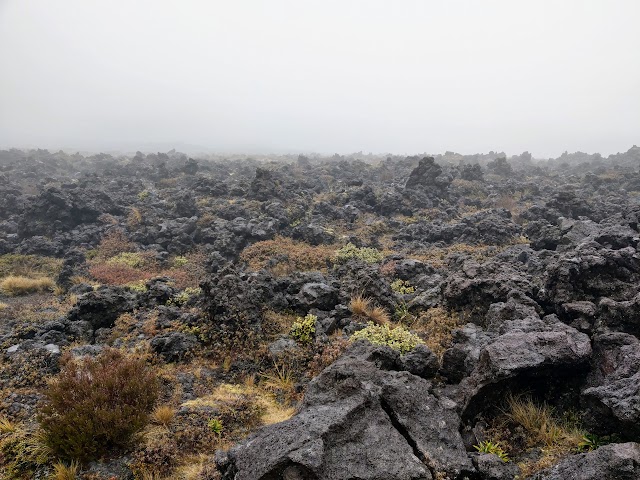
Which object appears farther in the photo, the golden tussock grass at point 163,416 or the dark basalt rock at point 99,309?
the dark basalt rock at point 99,309

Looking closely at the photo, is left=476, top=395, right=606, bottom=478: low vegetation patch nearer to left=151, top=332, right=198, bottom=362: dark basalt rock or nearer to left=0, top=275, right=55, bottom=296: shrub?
left=151, top=332, right=198, bottom=362: dark basalt rock

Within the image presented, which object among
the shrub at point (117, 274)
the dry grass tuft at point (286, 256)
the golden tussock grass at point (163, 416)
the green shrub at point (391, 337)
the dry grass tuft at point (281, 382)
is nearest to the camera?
the golden tussock grass at point (163, 416)

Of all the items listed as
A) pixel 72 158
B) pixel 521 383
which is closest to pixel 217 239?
pixel 521 383

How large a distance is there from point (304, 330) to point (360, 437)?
210 inches

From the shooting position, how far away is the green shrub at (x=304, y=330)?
10.1m

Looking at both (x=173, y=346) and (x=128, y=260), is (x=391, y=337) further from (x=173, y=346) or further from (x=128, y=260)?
(x=128, y=260)

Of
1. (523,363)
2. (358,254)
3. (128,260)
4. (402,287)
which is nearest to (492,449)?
(523,363)

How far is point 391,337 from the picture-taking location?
8.95 meters

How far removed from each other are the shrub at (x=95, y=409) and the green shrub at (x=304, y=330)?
398 cm

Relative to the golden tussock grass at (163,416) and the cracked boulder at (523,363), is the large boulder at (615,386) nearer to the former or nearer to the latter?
the cracked boulder at (523,363)

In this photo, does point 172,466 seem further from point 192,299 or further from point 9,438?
point 192,299

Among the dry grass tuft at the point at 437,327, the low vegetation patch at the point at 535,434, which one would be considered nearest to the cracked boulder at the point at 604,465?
the low vegetation patch at the point at 535,434

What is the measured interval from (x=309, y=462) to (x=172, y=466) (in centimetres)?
278

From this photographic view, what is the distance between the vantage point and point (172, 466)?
19.4 ft
